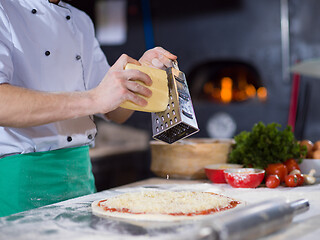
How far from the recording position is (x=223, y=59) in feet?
17.9

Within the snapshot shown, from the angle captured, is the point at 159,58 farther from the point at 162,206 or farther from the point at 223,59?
the point at 223,59

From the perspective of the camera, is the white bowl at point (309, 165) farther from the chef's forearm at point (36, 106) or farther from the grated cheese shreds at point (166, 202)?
the chef's forearm at point (36, 106)

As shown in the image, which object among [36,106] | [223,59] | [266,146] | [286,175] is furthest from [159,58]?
[223,59]

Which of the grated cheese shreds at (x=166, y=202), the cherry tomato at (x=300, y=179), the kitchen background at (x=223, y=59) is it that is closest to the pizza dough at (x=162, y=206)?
the grated cheese shreds at (x=166, y=202)

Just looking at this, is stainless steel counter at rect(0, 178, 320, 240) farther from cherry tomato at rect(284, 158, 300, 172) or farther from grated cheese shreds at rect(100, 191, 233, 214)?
cherry tomato at rect(284, 158, 300, 172)

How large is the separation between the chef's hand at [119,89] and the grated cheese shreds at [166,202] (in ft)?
1.03

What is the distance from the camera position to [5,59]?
1.49m

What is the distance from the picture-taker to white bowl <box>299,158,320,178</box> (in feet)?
6.95

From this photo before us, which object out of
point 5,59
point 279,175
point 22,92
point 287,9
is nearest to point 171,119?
point 22,92

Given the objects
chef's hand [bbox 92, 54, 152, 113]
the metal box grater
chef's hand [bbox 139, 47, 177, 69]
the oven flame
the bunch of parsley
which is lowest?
the oven flame

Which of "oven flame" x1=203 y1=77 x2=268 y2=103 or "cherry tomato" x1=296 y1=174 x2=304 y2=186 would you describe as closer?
"cherry tomato" x1=296 y1=174 x2=304 y2=186

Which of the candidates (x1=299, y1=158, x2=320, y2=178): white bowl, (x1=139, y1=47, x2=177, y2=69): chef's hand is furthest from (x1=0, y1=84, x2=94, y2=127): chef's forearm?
(x1=299, y1=158, x2=320, y2=178): white bowl

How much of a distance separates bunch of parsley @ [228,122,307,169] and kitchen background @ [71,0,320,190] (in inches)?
98.3

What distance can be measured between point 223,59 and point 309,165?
136 inches
